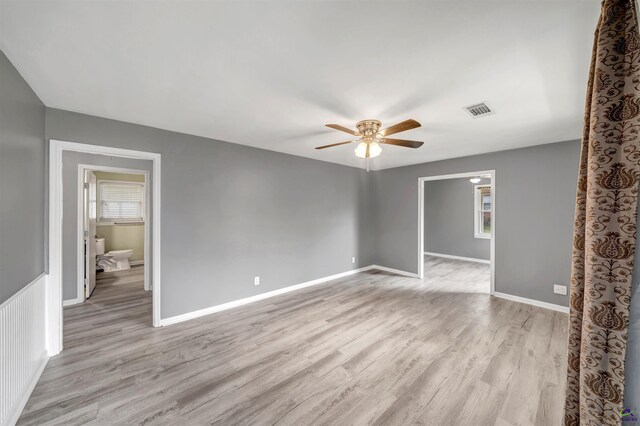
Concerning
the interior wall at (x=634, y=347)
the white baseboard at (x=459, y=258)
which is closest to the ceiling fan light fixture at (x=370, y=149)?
the interior wall at (x=634, y=347)

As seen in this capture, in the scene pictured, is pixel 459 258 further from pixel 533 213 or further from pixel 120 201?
pixel 120 201

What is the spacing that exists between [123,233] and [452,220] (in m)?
8.79

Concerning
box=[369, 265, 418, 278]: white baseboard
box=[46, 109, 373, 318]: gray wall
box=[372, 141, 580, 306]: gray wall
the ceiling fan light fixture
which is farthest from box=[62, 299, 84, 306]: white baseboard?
box=[372, 141, 580, 306]: gray wall

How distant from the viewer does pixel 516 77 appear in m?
1.84

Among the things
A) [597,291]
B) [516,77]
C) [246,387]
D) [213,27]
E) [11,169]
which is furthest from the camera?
[246,387]

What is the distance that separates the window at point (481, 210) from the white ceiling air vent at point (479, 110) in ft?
16.6

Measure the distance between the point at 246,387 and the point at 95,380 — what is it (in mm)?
1278

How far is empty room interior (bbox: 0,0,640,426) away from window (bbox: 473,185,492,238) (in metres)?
2.71

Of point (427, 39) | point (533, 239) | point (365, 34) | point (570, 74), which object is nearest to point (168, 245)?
point (365, 34)

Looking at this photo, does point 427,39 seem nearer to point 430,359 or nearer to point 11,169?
point 430,359

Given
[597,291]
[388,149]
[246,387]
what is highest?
[388,149]

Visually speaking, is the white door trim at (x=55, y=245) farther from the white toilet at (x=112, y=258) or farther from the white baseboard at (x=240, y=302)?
the white toilet at (x=112, y=258)

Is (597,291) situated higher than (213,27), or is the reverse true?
(213,27)

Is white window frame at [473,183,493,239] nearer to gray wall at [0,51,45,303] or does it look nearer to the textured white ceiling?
the textured white ceiling
